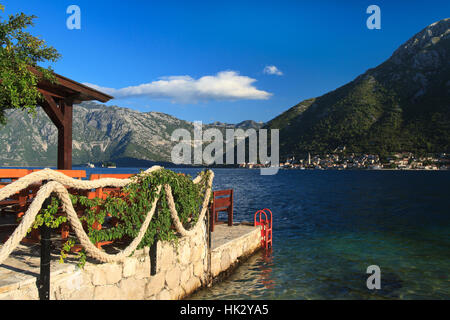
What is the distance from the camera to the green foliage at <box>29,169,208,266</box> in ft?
17.9

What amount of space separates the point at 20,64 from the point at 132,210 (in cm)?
456

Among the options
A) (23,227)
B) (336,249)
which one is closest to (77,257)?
(23,227)

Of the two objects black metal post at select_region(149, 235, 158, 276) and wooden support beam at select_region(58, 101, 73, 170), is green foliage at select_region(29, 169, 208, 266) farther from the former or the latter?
wooden support beam at select_region(58, 101, 73, 170)

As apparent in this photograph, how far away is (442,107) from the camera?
14138 cm

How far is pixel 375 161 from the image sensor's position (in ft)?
511

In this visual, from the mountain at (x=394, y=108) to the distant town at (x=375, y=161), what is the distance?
3.46 meters

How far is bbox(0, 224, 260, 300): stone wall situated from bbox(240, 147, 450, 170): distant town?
521 ft

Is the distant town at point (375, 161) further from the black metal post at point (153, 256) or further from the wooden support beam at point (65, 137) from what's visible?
the black metal post at point (153, 256)

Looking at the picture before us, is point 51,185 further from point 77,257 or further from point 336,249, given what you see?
point 336,249

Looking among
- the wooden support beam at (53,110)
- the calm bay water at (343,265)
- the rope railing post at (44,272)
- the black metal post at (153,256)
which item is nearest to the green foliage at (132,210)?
the black metal post at (153,256)

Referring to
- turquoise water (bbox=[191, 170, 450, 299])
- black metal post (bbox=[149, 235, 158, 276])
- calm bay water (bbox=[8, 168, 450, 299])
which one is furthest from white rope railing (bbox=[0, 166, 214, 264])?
turquoise water (bbox=[191, 170, 450, 299])

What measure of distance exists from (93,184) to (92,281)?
1.60m

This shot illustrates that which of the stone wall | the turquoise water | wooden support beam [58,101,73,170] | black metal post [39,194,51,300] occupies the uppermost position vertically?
wooden support beam [58,101,73,170]
